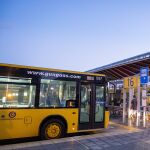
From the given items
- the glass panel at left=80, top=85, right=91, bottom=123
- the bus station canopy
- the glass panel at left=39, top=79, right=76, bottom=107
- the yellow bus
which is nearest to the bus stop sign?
the bus station canopy

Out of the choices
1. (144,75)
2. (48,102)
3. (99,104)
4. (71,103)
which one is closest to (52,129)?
(48,102)

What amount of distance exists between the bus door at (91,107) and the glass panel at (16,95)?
212cm

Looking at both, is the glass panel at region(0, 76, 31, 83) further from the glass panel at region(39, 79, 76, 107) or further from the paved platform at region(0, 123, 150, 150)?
the paved platform at region(0, 123, 150, 150)

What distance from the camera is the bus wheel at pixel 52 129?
9.01 meters

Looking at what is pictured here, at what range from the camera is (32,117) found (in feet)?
28.5

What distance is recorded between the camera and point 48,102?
357 inches

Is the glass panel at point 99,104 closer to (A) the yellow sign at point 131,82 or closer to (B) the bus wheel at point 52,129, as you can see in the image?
(B) the bus wheel at point 52,129

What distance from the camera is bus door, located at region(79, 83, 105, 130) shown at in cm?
991

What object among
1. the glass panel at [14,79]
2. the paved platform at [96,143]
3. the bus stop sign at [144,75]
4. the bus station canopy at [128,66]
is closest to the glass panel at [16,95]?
the glass panel at [14,79]

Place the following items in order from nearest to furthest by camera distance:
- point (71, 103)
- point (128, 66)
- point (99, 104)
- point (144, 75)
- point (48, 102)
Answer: point (48, 102) < point (71, 103) < point (99, 104) < point (144, 75) < point (128, 66)

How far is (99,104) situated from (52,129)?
2275mm

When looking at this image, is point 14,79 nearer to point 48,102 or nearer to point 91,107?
point 48,102

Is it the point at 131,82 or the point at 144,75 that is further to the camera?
the point at 131,82

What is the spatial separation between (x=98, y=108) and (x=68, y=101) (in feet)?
4.89
